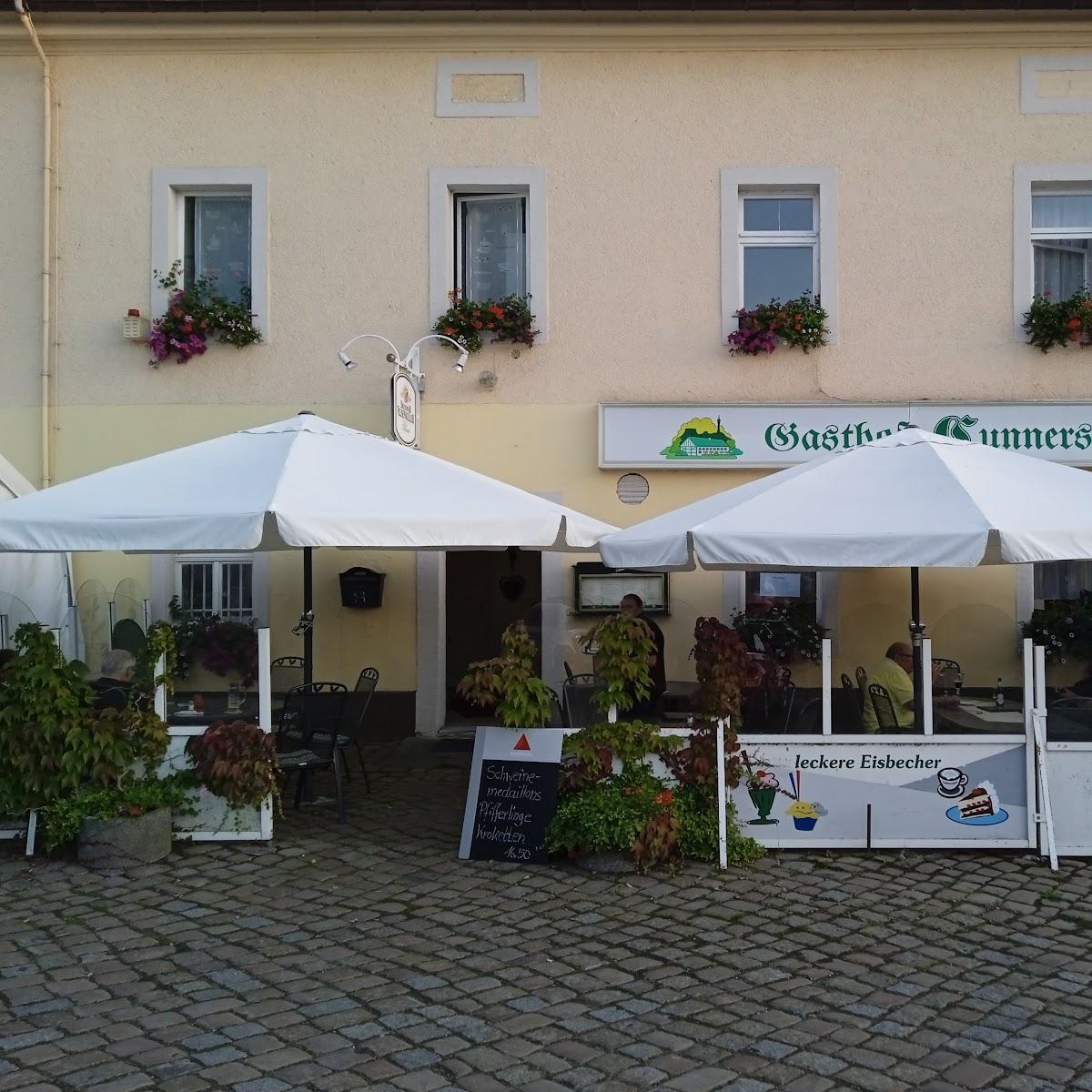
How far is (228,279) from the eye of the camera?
32.9 feet

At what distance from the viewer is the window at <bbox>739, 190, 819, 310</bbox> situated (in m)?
9.89

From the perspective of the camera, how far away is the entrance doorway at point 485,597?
11688 millimetres

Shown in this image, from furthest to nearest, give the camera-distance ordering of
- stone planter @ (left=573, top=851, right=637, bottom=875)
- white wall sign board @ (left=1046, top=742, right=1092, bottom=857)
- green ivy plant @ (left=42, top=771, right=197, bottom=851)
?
white wall sign board @ (left=1046, top=742, right=1092, bottom=857)
green ivy plant @ (left=42, top=771, right=197, bottom=851)
stone planter @ (left=573, top=851, right=637, bottom=875)

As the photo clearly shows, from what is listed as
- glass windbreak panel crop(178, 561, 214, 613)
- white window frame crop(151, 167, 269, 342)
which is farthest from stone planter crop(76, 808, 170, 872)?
white window frame crop(151, 167, 269, 342)

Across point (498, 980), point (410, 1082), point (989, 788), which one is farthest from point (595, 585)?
point (410, 1082)

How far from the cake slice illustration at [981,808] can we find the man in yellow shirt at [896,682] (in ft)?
1.68

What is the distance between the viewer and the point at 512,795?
20.3 ft

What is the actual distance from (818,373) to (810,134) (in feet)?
7.06

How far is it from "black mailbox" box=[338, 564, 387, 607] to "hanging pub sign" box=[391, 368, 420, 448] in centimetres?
121

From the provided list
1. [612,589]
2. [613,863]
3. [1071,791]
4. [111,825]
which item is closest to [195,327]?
[612,589]

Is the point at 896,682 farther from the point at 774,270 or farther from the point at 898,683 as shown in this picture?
the point at 774,270

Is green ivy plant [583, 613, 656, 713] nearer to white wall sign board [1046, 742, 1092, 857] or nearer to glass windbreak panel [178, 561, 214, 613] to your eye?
white wall sign board [1046, 742, 1092, 857]

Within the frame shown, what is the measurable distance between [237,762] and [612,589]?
4.25 meters

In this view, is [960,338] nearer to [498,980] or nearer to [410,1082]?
[498,980]
